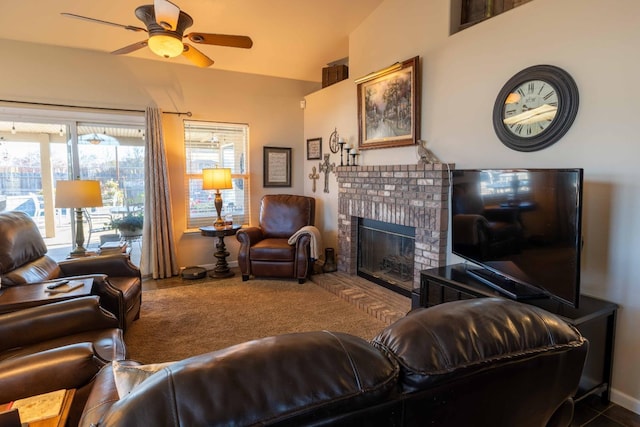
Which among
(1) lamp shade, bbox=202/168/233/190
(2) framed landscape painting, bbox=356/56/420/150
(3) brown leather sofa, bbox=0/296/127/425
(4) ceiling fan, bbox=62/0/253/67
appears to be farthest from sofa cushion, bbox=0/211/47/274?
(2) framed landscape painting, bbox=356/56/420/150

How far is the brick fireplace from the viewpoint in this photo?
3.23 m

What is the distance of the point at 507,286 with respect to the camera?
7.83 feet

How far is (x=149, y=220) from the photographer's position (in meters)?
4.54

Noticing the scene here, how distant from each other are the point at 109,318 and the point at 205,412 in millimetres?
1905

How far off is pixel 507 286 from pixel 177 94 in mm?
4363

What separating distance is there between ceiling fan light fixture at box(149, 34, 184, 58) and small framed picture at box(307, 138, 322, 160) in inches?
110

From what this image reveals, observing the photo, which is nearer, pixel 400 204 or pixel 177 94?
pixel 400 204

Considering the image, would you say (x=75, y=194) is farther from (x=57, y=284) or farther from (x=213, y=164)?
(x=213, y=164)

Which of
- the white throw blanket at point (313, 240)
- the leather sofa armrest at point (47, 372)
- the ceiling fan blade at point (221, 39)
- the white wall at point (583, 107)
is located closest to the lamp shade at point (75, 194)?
the ceiling fan blade at point (221, 39)

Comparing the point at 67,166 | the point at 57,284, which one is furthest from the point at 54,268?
the point at 67,166

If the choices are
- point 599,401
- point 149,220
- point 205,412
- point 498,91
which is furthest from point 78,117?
point 599,401

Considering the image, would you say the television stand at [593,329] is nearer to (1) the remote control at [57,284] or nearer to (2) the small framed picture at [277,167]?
(1) the remote control at [57,284]

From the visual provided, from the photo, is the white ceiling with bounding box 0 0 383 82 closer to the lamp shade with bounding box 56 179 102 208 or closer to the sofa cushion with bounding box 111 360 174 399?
the lamp shade with bounding box 56 179 102 208

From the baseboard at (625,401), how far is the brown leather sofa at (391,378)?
1722 mm
